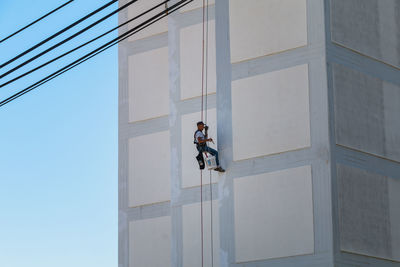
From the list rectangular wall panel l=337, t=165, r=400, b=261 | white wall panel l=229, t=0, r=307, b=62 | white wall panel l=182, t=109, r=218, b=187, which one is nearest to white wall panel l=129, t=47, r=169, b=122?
white wall panel l=182, t=109, r=218, b=187

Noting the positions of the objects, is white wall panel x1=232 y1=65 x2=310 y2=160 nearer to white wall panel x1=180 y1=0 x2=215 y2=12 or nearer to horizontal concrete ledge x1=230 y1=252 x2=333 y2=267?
horizontal concrete ledge x1=230 y1=252 x2=333 y2=267

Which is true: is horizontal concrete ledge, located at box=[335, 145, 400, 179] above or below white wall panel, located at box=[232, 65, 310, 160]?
below

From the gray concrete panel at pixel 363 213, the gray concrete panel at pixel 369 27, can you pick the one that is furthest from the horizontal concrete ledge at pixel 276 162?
the gray concrete panel at pixel 369 27

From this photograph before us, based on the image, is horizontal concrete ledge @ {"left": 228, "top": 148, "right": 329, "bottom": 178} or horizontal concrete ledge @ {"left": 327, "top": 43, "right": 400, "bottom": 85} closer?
horizontal concrete ledge @ {"left": 228, "top": 148, "right": 329, "bottom": 178}

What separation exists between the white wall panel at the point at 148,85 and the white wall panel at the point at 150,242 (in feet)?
13.9

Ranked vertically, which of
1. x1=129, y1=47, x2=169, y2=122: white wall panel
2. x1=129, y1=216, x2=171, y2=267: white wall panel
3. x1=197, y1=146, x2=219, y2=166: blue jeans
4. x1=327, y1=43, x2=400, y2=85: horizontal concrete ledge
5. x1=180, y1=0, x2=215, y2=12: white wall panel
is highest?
x1=180, y1=0, x2=215, y2=12: white wall panel

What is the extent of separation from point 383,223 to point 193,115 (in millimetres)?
8665

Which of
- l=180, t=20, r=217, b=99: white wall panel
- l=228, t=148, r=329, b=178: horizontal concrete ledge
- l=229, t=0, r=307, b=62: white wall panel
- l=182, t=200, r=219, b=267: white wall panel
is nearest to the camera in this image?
l=228, t=148, r=329, b=178: horizontal concrete ledge

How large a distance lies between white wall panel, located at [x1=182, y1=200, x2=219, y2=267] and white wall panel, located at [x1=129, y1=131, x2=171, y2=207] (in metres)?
2.38

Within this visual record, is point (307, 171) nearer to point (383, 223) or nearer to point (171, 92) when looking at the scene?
point (383, 223)

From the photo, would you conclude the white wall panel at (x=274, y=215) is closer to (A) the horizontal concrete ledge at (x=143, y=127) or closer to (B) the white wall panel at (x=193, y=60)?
(B) the white wall panel at (x=193, y=60)

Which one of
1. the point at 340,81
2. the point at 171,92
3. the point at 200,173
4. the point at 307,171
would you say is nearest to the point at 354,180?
the point at 307,171

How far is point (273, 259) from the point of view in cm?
2306

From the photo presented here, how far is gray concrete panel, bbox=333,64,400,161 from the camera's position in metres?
23.3
